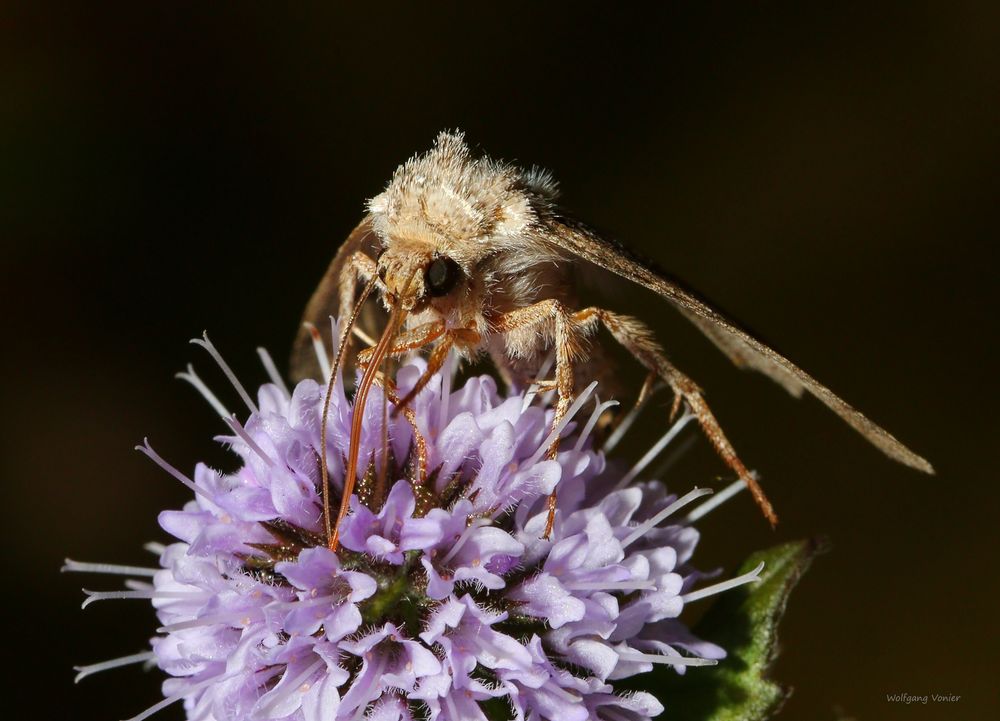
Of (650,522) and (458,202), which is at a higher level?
(458,202)

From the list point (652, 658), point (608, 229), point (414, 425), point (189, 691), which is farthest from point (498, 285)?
point (608, 229)

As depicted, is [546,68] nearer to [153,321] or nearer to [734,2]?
[734,2]

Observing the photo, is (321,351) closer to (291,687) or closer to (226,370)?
(226,370)

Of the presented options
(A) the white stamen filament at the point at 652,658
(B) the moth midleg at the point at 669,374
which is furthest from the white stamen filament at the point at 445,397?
(A) the white stamen filament at the point at 652,658

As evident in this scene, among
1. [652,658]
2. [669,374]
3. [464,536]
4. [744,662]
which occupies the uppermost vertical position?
[669,374]

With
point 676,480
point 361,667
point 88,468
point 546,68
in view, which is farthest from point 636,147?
point 361,667

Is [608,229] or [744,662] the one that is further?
[608,229]

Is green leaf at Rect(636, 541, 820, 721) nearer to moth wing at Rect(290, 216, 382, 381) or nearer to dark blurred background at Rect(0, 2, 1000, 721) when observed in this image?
moth wing at Rect(290, 216, 382, 381)

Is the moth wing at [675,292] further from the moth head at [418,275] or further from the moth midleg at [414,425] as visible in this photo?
the moth midleg at [414,425]
